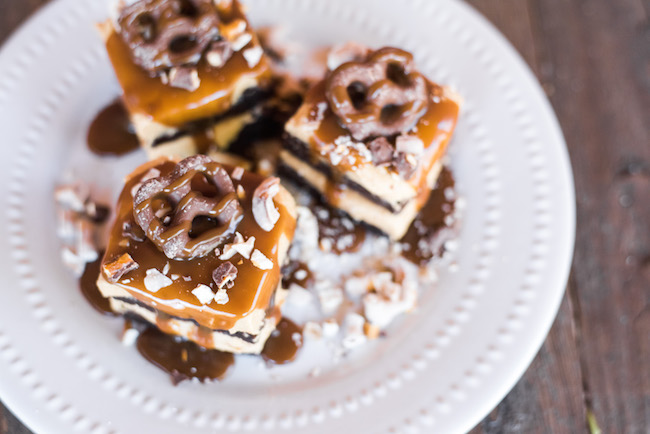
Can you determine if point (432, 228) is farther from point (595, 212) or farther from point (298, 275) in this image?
point (595, 212)

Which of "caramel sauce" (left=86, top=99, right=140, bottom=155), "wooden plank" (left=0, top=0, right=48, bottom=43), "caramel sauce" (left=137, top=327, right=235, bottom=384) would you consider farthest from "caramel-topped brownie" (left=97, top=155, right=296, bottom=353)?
"wooden plank" (left=0, top=0, right=48, bottom=43)

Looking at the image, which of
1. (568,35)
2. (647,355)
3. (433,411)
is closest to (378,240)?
(433,411)

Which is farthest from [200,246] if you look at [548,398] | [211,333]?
[548,398]

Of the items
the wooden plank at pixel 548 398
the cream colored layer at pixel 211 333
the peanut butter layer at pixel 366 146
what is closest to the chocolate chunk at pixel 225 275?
the cream colored layer at pixel 211 333

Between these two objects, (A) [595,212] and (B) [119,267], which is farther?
(A) [595,212]

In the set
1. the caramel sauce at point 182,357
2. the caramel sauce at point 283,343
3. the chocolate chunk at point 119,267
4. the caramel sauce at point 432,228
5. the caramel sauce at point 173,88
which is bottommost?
the caramel sauce at point 432,228

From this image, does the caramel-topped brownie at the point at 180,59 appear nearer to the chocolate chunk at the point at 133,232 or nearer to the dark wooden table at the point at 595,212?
the chocolate chunk at the point at 133,232

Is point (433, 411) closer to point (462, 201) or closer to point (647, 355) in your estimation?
point (462, 201)
